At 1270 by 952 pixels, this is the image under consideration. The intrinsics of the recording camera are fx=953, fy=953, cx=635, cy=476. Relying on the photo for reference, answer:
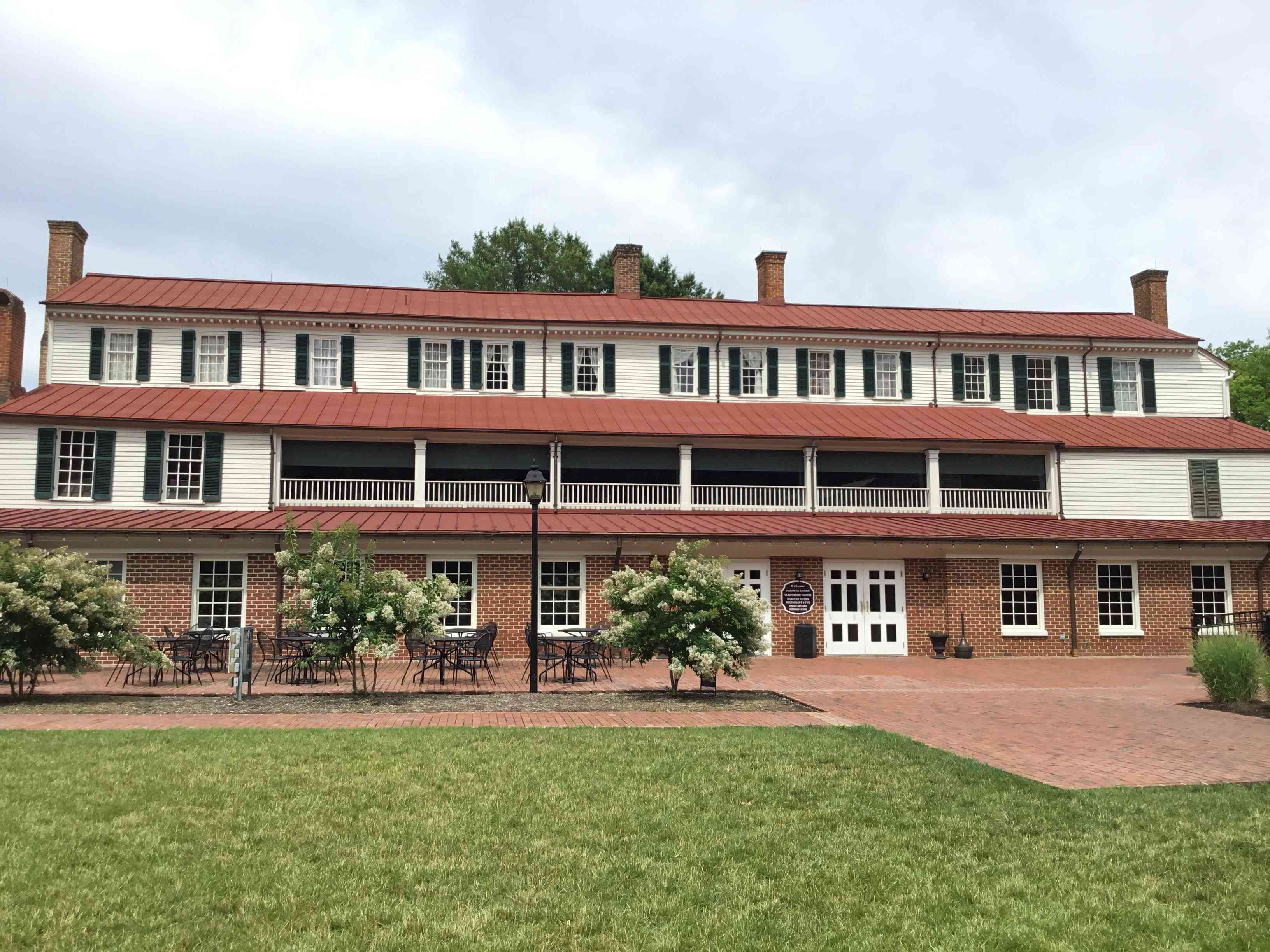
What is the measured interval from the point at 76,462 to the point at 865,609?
1979 cm

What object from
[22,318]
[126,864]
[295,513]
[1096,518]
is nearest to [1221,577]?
[1096,518]

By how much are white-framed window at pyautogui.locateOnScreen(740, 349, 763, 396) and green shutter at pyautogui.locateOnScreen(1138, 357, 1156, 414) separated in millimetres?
12373

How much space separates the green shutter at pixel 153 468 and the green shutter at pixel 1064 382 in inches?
1024

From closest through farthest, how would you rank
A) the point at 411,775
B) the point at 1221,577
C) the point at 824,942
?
the point at 824,942 → the point at 411,775 → the point at 1221,577

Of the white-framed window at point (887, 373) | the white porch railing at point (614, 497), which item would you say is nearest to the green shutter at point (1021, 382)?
the white-framed window at point (887, 373)

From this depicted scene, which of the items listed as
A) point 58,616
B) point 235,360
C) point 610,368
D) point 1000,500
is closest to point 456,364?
point 610,368

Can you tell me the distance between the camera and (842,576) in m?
24.0

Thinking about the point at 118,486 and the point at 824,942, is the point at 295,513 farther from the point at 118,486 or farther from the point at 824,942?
the point at 824,942

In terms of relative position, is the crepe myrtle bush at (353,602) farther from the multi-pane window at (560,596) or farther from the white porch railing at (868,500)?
the white porch railing at (868,500)

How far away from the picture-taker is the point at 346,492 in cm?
2455

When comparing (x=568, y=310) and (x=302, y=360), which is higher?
(x=568, y=310)

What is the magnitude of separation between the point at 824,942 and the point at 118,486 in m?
22.8

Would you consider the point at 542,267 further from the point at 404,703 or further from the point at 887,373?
the point at 404,703

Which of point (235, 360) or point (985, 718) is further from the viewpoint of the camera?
point (235, 360)
